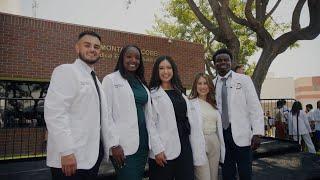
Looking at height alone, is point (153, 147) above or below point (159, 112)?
below

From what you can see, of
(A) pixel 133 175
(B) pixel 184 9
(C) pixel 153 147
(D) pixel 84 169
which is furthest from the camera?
(B) pixel 184 9

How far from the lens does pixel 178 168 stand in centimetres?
355

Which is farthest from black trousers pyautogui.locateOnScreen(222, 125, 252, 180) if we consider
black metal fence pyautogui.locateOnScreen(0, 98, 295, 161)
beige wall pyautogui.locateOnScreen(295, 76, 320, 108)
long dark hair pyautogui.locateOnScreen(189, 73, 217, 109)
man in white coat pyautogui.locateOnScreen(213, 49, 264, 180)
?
beige wall pyautogui.locateOnScreen(295, 76, 320, 108)

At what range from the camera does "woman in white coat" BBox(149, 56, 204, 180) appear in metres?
3.41

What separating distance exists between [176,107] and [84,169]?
1.29 m

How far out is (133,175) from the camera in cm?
315

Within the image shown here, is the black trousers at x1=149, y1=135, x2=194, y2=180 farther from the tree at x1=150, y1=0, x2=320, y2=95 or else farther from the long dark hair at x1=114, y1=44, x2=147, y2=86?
the tree at x1=150, y1=0, x2=320, y2=95

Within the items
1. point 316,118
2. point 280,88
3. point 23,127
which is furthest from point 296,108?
point 280,88

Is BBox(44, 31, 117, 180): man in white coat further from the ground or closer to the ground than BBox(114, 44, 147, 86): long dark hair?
closer to the ground

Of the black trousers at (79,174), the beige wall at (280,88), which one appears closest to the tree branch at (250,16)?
the black trousers at (79,174)

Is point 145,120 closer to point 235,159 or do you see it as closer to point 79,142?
point 79,142

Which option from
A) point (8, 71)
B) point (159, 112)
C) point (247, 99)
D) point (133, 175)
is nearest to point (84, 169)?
point (133, 175)

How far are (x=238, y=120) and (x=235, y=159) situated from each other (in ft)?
1.72

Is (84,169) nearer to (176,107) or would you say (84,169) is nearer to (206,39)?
(176,107)
